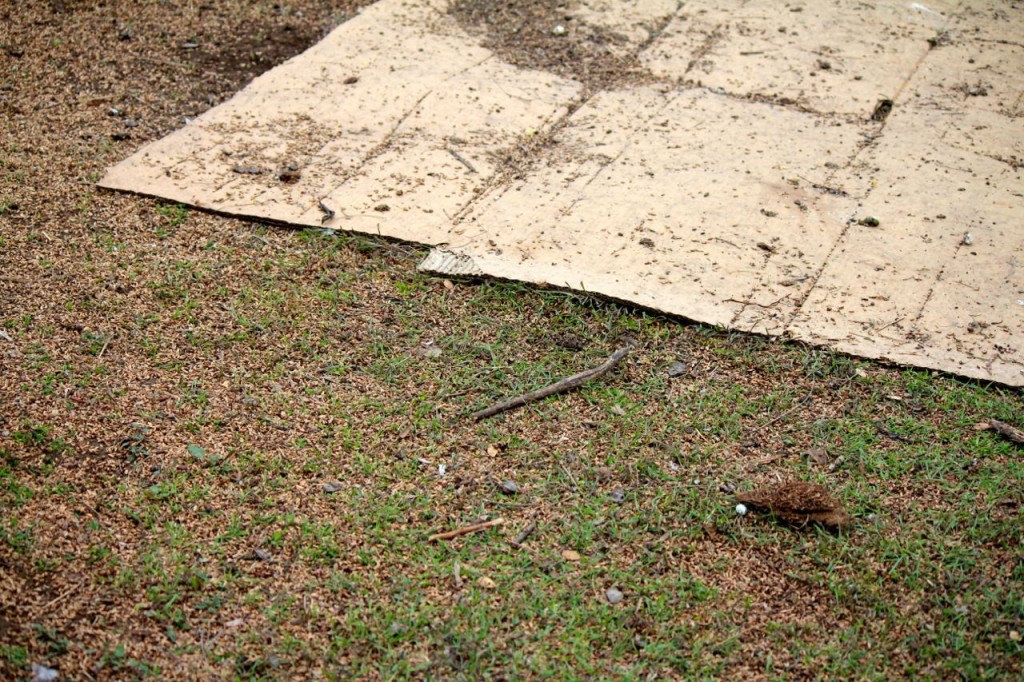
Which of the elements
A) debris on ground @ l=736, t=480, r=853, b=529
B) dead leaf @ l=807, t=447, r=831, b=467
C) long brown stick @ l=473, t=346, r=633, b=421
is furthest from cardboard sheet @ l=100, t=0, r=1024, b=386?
debris on ground @ l=736, t=480, r=853, b=529

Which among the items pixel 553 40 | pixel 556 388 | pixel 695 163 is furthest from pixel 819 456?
pixel 553 40

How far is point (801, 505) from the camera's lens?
249 cm

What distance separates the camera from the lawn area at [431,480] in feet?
7.29

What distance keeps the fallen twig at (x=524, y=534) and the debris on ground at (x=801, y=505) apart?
1.76ft

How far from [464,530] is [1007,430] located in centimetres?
151

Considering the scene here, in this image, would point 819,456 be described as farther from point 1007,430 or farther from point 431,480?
point 431,480

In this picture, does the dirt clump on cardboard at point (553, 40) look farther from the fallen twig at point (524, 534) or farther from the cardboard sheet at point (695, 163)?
the fallen twig at point (524, 534)

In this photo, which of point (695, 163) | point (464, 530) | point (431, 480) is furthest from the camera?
point (695, 163)

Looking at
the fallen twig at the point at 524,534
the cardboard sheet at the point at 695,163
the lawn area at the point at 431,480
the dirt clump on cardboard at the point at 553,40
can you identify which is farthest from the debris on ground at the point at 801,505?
the dirt clump on cardboard at the point at 553,40

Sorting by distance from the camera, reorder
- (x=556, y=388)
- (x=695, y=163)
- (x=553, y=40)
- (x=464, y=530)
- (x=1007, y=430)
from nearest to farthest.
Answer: (x=464, y=530) < (x=1007, y=430) < (x=556, y=388) < (x=695, y=163) < (x=553, y=40)

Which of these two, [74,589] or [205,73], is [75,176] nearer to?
[205,73]

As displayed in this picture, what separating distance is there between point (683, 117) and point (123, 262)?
2252 millimetres

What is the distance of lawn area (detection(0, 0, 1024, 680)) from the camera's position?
2.22 m

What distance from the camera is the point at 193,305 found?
316 centimetres
